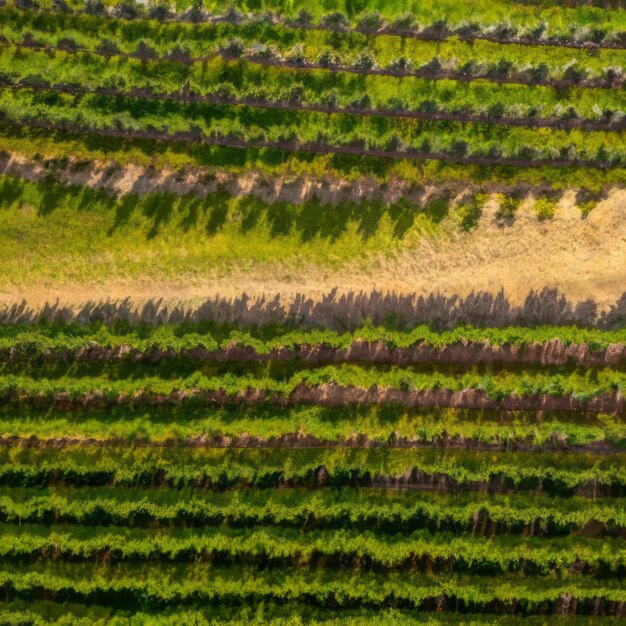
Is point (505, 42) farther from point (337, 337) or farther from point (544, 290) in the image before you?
point (337, 337)

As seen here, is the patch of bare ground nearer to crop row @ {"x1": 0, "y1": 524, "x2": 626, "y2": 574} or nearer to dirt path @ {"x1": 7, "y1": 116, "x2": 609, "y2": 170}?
dirt path @ {"x1": 7, "y1": 116, "x2": 609, "y2": 170}

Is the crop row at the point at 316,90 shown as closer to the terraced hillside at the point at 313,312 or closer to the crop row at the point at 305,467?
the terraced hillside at the point at 313,312

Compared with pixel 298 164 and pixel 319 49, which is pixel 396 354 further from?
pixel 319 49

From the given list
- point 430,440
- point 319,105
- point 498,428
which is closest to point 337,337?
point 430,440

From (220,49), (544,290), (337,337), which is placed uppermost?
(220,49)

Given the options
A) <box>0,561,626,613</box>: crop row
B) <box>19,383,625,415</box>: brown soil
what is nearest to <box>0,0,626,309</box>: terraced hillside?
<box>19,383,625,415</box>: brown soil
